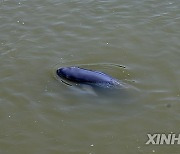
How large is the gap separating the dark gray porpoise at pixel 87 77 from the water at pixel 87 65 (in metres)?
0.28

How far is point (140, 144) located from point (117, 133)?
0.69 m

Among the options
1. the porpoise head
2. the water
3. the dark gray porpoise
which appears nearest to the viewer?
the water

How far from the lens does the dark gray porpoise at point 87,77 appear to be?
1126cm

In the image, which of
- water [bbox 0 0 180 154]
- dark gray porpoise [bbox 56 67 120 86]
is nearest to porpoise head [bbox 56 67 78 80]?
dark gray porpoise [bbox 56 67 120 86]

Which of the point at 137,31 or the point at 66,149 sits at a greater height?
the point at 137,31

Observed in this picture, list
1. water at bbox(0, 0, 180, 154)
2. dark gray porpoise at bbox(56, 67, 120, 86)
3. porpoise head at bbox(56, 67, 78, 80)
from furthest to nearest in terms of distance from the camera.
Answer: porpoise head at bbox(56, 67, 78, 80), dark gray porpoise at bbox(56, 67, 120, 86), water at bbox(0, 0, 180, 154)

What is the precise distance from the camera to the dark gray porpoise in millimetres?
11258

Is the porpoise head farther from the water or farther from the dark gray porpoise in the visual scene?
the water

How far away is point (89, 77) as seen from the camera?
1134cm

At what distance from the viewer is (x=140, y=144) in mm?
9852

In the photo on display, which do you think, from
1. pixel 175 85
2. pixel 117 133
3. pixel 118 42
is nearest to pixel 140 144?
pixel 117 133

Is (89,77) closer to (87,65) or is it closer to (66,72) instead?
(66,72)

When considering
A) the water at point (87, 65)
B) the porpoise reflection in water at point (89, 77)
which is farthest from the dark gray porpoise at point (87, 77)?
the water at point (87, 65)

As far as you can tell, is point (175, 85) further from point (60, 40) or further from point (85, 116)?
point (60, 40)
